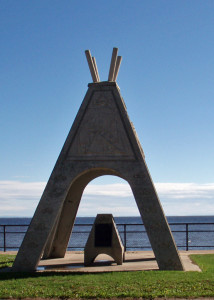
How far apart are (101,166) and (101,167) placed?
1.1 inches

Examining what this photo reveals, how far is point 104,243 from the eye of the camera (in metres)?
13.5

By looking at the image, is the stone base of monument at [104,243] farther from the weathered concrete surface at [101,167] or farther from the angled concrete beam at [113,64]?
the angled concrete beam at [113,64]

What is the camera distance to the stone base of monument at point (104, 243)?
529 inches

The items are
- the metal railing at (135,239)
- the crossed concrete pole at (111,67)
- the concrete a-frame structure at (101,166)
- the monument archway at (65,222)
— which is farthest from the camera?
the metal railing at (135,239)

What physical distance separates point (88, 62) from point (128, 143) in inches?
103

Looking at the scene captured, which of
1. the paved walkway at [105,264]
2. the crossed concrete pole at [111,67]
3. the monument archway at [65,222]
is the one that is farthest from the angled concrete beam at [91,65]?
the paved walkway at [105,264]

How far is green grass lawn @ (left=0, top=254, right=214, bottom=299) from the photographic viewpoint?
9.34 meters

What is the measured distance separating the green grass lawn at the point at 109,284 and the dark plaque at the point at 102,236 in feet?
5.83

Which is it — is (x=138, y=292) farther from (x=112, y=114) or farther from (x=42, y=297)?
(x=112, y=114)

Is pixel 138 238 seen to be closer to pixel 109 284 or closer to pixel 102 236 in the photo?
pixel 102 236

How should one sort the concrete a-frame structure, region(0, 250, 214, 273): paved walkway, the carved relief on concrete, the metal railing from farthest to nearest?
1. the metal railing
2. the carved relief on concrete
3. region(0, 250, 214, 273): paved walkway
4. the concrete a-frame structure

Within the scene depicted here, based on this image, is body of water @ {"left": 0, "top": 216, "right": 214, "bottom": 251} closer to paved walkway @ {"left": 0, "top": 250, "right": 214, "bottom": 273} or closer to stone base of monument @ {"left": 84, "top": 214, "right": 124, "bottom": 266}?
paved walkway @ {"left": 0, "top": 250, "right": 214, "bottom": 273}

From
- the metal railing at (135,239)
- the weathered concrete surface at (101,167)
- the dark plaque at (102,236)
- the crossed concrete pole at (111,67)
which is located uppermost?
the crossed concrete pole at (111,67)

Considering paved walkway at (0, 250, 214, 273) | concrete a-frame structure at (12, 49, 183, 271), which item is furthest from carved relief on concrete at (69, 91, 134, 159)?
paved walkway at (0, 250, 214, 273)
